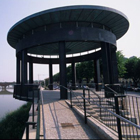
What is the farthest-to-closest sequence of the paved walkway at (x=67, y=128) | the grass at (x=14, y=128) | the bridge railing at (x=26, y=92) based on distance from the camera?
the bridge railing at (x=26, y=92)
the grass at (x=14, y=128)
the paved walkway at (x=67, y=128)

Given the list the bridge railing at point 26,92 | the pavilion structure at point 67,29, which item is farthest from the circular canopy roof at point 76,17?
the bridge railing at point 26,92

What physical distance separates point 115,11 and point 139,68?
94.1ft

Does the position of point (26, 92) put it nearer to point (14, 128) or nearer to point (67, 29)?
point (14, 128)

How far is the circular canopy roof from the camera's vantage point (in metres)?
10.2

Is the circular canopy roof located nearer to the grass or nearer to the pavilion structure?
the pavilion structure

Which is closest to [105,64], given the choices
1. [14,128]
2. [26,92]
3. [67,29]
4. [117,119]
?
[67,29]

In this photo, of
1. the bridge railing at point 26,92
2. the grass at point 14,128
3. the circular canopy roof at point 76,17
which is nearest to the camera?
the grass at point 14,128

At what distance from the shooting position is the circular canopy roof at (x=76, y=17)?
10199 mm

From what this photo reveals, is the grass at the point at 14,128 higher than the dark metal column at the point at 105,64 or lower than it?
lower

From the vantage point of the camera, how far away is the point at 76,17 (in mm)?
11266

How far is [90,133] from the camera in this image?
425cm

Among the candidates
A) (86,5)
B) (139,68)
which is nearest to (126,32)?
(86,5)

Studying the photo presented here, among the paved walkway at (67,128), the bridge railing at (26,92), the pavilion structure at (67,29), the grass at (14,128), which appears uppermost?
the pavilion structure at (67,29)

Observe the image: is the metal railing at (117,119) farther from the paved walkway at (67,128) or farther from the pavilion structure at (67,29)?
the pavilion structure at (67,29)
